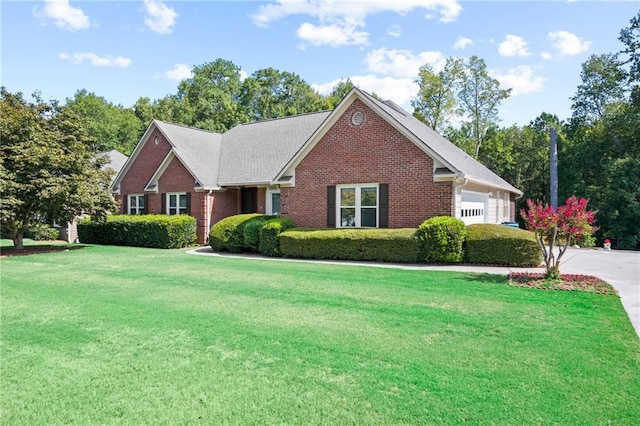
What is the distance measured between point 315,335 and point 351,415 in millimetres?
2094

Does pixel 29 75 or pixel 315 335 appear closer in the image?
pixel 315 335

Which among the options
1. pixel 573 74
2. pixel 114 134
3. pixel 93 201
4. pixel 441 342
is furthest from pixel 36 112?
pixel 573 74

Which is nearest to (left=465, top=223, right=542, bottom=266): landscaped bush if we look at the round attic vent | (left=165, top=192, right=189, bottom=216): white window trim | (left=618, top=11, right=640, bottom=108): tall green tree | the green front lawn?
the green front lawn

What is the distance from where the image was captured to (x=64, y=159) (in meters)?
15.7

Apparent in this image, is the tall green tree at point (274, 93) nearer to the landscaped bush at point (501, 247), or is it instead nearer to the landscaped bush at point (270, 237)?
the landscaped bush at point (270, 237)

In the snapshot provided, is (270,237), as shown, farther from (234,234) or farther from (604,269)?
(604,269)

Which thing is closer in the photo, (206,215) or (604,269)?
(604,269)

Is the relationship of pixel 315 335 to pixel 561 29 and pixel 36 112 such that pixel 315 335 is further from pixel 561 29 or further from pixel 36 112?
pixel 36 112

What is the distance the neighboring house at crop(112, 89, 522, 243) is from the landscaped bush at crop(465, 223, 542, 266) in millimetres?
1579

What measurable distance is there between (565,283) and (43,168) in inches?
703

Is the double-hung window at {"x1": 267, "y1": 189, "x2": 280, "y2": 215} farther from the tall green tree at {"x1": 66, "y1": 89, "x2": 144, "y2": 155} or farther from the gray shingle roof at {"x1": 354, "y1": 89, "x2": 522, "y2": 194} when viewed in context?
the tall green tree at {"x1": 66, "y1": 89, "x2": 144, "y2": 155}

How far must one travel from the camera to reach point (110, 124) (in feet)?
155

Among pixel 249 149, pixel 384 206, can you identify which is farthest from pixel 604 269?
pixel 249 149

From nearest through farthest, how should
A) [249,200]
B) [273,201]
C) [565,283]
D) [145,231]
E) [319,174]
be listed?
1. [565,283]
2. [319,174]
3. [145,231]
4. [273,201]
5. [249,200]
